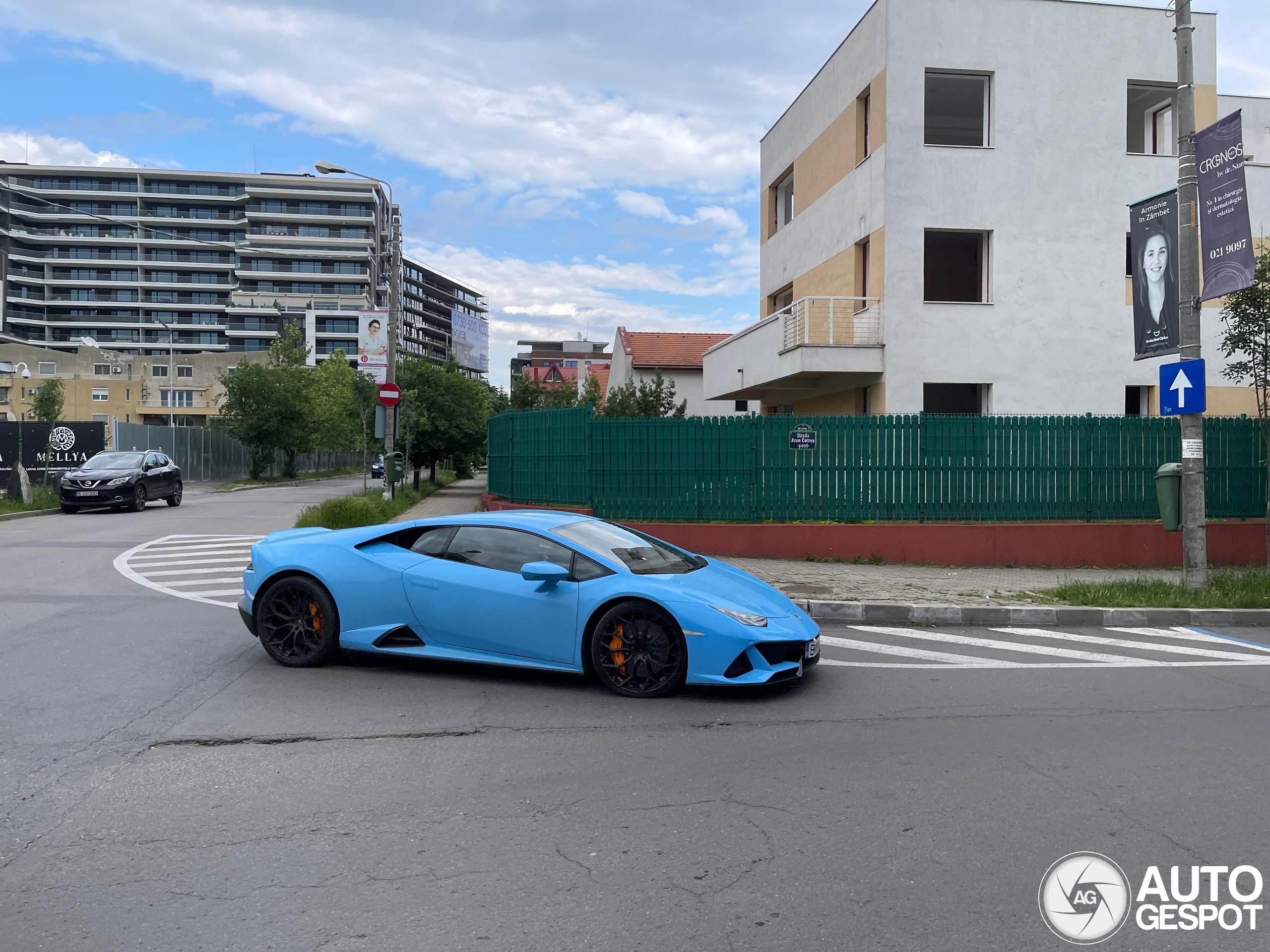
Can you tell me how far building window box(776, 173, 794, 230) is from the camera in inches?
1007

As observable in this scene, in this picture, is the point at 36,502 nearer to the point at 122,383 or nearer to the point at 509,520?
the point at 509,520

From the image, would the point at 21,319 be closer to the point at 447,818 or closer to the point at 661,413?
the point at 661,413

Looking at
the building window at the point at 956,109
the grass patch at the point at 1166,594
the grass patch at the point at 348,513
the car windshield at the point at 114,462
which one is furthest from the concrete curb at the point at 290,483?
the grass patch at the point at 1166,594

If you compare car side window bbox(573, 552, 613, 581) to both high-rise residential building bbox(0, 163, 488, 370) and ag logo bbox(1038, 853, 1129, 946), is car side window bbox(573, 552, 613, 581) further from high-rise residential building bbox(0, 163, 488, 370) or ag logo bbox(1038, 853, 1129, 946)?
high-rise residential building bbox(0, 163, 488, 370)

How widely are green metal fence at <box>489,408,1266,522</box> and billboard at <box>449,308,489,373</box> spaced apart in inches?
3912

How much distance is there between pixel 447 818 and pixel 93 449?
33769 mm

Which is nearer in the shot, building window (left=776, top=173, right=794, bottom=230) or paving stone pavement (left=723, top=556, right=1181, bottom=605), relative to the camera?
paving stone pavement (left=723, top=556, right=1181, bottom=605)

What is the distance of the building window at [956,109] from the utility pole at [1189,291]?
23.4 ft

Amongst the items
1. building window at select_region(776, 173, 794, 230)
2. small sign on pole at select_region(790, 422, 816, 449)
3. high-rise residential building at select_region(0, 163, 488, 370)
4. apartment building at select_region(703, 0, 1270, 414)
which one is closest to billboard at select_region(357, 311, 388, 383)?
building window at select_region(776, 173, 794, 230)

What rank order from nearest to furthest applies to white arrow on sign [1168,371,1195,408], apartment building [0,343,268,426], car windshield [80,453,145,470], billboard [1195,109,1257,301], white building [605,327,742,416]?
1. billboard [1195,109,1257,301]
2. white arrow on sign [1168,371,1195,408]
3. car windshield [80,453,145,470]
4. white building [605,327,742,416]
5. apartment building [0,343,268,426]

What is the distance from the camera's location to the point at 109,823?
4434mm

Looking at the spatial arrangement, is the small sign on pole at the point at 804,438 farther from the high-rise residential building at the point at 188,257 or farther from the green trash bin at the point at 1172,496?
the high-rise residential building at the point at 188,257

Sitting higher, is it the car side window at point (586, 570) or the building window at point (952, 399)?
the building window at point (952, 399)

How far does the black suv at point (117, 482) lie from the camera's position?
2348cm
